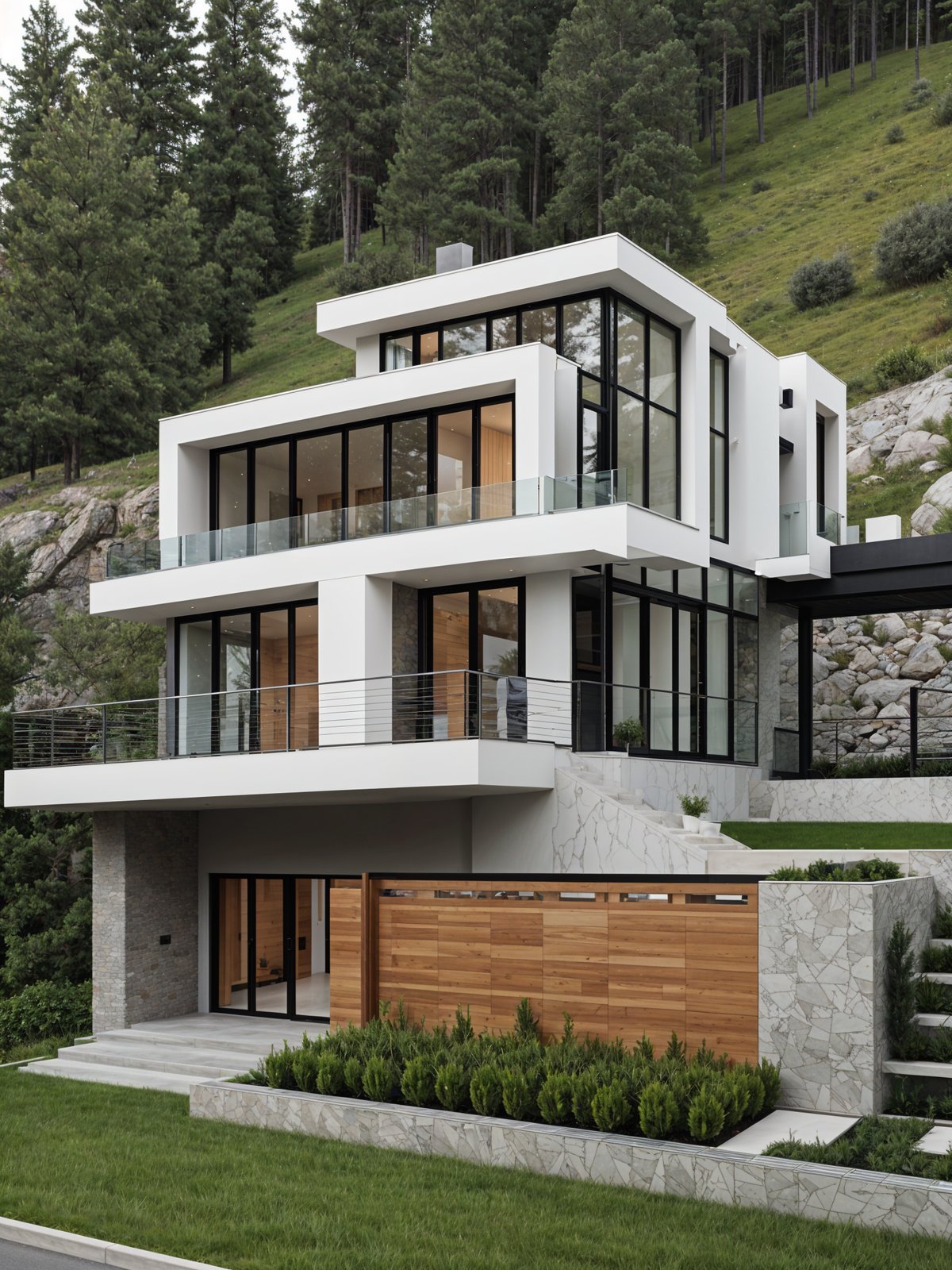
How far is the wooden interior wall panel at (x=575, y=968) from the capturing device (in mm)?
12734

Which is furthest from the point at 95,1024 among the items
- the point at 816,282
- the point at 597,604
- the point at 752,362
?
the point at 816,282

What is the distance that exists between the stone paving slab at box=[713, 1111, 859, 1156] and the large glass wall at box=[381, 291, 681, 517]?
36.9 feet

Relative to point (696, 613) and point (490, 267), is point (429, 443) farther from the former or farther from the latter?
point (696, 613)

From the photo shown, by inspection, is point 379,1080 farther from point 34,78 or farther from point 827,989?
point 34,78

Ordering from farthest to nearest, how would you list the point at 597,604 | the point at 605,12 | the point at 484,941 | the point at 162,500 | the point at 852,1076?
the point at 605,12 < the point at 162,500 < the point at 597,604 < the point at 484,941 < the point at 852,1076

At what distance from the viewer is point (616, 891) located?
1273 cm

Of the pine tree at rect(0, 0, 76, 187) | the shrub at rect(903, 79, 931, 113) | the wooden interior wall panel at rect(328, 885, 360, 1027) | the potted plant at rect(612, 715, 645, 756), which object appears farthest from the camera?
the shrub at rect(903, 79, 931, 113)

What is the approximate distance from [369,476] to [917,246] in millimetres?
31980

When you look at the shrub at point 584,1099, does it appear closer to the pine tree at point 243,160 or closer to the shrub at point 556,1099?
the shrub at point 556,1099

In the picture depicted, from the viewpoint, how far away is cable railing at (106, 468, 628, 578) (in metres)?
19.2

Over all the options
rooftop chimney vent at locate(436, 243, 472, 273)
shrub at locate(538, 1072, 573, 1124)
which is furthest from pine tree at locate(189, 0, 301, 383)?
shrub at locate(538, 1072, 573, 1124)

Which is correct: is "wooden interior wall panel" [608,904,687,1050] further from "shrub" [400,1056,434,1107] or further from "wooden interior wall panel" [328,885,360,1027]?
"wooden interior wall panel" [328,885,360,1027]

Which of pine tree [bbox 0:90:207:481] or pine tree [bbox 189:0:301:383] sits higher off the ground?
pine tree [bbox 189:0:301:383]

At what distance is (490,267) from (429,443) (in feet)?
10.2
